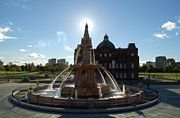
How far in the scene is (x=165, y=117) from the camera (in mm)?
18594

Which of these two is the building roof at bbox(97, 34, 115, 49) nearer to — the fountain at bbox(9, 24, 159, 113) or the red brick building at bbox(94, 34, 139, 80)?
the red brick building at bbox(94, 34, 139, 80)

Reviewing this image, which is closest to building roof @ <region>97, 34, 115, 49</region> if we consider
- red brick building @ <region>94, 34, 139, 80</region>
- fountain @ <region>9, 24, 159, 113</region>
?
red brick building @ <region>94, 34, 139, 80</region>

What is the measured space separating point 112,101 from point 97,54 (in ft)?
166

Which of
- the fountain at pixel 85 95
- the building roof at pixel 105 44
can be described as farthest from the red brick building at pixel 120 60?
the fountain at pixel 85 95

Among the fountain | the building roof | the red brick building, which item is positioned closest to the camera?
the fountain

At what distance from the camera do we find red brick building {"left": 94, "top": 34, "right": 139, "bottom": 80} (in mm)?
70875

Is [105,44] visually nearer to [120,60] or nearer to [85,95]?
[120,60]

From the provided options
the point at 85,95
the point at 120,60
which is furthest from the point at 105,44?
the point at 85,95

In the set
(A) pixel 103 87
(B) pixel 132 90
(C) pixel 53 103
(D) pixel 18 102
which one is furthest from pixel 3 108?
(B) pixel 132 90

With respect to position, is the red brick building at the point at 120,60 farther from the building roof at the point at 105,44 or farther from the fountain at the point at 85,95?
the fountain at the point at 85,95

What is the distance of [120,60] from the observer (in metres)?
71.4

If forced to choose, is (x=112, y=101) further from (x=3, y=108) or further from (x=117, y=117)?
(x=3, y=108)

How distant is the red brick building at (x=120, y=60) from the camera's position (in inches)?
2790

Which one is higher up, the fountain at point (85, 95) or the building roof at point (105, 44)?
the building roof at point (105, 44)
